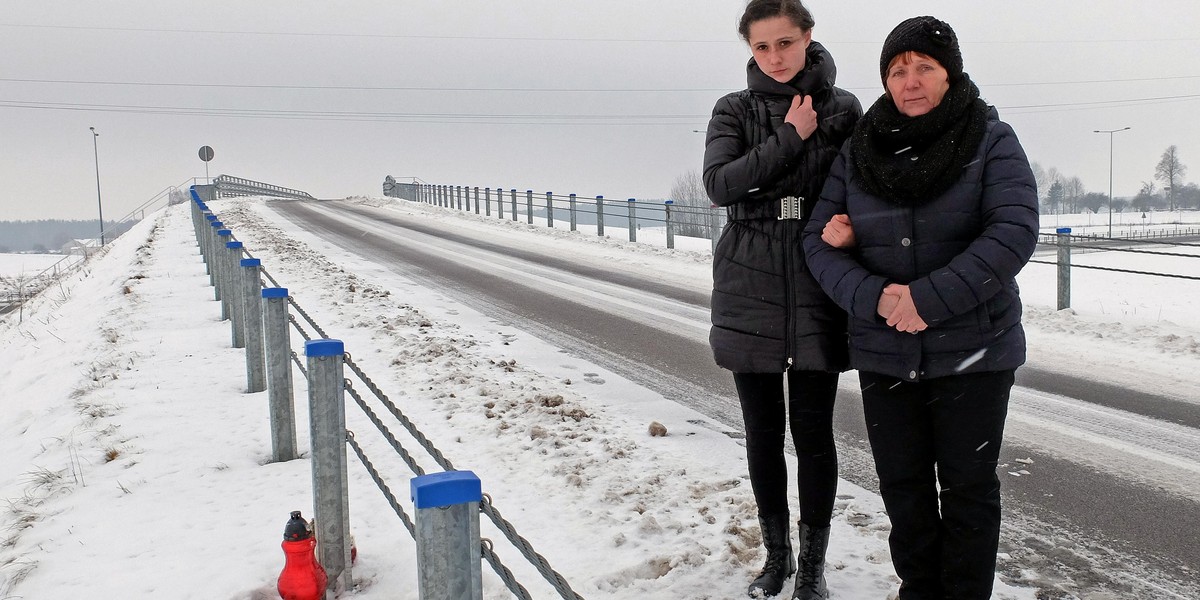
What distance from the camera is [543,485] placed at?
4359 millimetres

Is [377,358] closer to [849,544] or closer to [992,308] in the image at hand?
[849,544]

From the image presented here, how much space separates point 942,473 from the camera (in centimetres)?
254

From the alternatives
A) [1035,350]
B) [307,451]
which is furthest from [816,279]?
[1035,350]

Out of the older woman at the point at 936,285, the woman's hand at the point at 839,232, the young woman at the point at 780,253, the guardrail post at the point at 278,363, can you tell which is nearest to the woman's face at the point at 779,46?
the young woman at the point at 780,253

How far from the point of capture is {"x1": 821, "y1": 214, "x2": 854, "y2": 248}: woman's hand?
2.60 m

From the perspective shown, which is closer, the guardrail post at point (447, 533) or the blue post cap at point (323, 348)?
the guardrail post at point (447, 533)

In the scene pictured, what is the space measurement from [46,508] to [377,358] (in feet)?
10.0

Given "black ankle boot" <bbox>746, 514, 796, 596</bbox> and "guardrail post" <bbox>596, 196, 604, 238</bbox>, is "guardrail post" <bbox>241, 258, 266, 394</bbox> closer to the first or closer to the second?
"black ankle boot" <bbox>746, 514, 796, 596</bbox>

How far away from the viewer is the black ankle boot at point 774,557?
3.06 meters

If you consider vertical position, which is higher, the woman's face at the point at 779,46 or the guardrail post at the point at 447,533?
the woman's face at the point at 779,46

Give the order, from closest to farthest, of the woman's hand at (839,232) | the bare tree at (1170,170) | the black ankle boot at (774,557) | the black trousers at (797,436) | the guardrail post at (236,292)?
the woman's hand at (839,232) < the black trousers at (797,436) < the black ankle boot at (774,557) < the guardrail post at (236,292) < the bare tree at (1170,170)

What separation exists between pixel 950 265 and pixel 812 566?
118cm

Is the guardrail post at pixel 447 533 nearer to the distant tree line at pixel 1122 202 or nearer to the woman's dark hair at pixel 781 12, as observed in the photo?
the woman's dark hair at pixel 781 12

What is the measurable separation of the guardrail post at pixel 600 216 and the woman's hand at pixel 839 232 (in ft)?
58.7
